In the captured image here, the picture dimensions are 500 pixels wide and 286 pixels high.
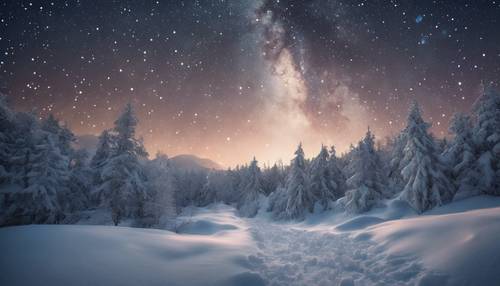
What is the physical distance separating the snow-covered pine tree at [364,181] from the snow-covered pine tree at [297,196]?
18.9 feet

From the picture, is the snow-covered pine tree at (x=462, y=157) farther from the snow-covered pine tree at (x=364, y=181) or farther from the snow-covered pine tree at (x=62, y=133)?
the snow-covered pine tree at (x=62, y=133)

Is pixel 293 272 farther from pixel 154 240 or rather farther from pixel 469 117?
pixel 469 117

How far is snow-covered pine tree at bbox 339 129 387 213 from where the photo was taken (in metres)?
25.4

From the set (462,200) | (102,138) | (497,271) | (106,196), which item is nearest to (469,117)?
(462,200)

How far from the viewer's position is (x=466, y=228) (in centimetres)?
786

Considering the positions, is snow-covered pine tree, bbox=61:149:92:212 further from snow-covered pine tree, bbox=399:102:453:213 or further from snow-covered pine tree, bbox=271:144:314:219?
snow-covered pine tree, bbox=399:102:453:213

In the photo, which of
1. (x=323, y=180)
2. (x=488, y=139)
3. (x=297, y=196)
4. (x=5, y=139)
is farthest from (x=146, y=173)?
(x=488, y=139)

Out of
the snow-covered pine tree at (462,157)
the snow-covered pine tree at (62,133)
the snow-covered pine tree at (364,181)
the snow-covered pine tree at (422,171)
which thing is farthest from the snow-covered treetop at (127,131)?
the snow-covered pine tree at (462,157)

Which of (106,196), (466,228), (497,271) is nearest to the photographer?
(497,271)

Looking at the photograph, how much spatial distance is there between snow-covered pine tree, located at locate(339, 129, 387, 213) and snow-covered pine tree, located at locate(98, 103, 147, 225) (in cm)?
2345

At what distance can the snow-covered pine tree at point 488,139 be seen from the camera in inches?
680

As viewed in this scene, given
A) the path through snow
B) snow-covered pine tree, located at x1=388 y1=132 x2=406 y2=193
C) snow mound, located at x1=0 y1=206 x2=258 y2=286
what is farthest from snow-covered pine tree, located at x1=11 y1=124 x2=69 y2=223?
snow-covered pine tree, located at x1=388 y1=132 x2=406 y2=193

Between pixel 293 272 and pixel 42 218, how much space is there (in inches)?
942

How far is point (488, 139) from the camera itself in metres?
17.8
